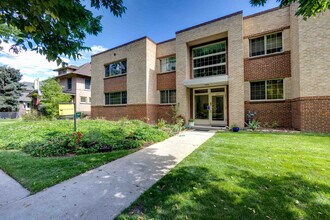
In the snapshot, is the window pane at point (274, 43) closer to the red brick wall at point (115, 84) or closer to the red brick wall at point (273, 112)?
the red brick wall at point (273, 112)

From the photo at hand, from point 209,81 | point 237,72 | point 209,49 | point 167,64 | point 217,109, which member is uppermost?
point 209,49

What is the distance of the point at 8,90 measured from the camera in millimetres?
28391

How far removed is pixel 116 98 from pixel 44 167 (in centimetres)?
1275

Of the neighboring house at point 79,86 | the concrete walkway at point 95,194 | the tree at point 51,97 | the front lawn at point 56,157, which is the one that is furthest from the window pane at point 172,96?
the neighboring house at point 79,86

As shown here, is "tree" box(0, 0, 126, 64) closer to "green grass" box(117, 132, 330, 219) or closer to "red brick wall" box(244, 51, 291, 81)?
"green grass" box(117, 132, 330, 219)

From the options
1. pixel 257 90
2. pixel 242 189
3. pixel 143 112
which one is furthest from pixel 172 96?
pixel 242 189

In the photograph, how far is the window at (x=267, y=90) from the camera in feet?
32.8

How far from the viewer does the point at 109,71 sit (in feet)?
55.9

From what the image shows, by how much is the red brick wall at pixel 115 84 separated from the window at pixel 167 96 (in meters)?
3.95

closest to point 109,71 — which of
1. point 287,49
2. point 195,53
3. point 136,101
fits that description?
point 136,101

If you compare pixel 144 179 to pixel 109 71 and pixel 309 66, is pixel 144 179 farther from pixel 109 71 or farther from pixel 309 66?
pixel 109 71

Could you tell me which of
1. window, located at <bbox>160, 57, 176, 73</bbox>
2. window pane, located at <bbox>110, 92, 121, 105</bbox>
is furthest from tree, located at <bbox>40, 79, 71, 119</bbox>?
window, located at <bbox>160, 57, 176, 73</bbox>

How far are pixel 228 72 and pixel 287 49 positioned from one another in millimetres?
3611

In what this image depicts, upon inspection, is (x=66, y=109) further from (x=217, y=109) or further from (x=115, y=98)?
(x=217, y=109)
